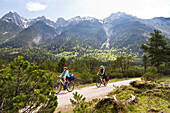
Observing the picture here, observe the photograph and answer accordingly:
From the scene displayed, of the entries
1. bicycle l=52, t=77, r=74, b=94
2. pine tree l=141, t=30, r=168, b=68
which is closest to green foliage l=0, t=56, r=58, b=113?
bicycle l=52, t=77, r=74, b=94

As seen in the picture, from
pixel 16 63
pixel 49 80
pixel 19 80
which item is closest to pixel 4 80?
pixel 19 80

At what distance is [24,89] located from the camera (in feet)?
14.3

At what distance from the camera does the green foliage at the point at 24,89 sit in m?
3.44

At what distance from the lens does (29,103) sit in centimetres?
367

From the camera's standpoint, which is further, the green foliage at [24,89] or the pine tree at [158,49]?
the pine tree at [158,49]

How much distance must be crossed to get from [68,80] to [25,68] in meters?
5.36

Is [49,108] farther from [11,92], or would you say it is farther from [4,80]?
[4,80]

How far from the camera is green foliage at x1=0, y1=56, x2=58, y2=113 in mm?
3438

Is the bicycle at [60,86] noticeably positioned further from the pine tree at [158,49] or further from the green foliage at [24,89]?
the pine tree at [158,49]

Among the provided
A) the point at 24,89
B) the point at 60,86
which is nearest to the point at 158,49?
the point at 60,86

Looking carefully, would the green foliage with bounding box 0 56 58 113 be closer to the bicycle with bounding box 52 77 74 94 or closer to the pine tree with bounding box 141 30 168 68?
the bicycle with bounding box 52 77 74 94

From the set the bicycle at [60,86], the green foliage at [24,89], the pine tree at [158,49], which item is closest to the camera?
the green foliage at [24,89]

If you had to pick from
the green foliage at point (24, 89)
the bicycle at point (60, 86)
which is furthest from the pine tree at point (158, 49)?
the green foliage at point (24, 89)

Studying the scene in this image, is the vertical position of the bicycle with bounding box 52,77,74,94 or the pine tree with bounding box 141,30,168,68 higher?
the pine tree with bounding box 141,30,168,68
